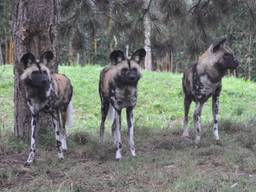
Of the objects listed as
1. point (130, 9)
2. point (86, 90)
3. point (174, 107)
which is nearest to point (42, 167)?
point (130, 9)

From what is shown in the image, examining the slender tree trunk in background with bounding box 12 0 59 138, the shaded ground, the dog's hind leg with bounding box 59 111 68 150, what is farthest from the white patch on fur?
the slender tree trunk in background with bounding box 12 0 59 138

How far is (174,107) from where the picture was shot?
39.8 feet

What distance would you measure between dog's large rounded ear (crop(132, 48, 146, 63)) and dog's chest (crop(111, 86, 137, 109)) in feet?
1.24

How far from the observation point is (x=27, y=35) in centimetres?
693

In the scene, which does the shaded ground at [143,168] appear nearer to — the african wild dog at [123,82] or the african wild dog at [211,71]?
the african wild dog at [123,82]

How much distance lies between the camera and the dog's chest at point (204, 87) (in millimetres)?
7285

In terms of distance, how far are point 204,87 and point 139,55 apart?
140 cm

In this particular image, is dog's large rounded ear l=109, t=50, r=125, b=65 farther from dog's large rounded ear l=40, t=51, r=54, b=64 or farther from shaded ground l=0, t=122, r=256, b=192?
shaded ground l=0, t=122, r=256, b=192

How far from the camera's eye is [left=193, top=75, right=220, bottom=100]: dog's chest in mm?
7285

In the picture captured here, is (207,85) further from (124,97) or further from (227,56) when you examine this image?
(124,97)

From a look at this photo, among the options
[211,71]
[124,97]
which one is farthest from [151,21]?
[124,97]

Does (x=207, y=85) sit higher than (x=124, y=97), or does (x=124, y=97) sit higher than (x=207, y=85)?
(x=207, y=85)

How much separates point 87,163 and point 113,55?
1454 mm

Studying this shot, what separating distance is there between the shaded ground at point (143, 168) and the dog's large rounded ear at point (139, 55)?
128cm
